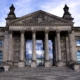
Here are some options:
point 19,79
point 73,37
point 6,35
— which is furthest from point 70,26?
point 19,79

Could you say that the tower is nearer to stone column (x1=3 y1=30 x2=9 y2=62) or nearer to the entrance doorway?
the entrance doorway

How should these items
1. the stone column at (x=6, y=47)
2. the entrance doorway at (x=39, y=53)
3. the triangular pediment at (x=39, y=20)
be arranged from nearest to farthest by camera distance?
the triangular pediment at (x=39, y=20) < the stone column at (x=6, y=47) < the entrance doorway at (x=39, y=53)

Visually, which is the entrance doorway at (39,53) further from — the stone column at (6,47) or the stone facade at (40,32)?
the stone column at (6,47)

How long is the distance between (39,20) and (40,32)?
3140 mm

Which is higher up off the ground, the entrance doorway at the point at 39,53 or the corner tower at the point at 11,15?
the corner tower at the point at 11,15

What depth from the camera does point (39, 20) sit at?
145 feet

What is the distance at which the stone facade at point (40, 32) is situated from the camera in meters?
42.8

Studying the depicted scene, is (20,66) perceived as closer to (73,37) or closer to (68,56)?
(68,56)

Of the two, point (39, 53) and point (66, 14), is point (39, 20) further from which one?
point (39, 53)

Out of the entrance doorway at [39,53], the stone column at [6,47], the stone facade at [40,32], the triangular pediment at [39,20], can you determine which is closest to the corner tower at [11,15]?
the stone facade at [40,32]

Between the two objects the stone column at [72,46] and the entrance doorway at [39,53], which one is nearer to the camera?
the stone column at [72,46]

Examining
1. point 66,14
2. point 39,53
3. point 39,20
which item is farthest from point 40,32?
point 66,14

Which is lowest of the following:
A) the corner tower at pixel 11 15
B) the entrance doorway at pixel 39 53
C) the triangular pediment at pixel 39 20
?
the entrance doorway at pixel 39 53

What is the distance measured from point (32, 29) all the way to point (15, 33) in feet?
17.9
